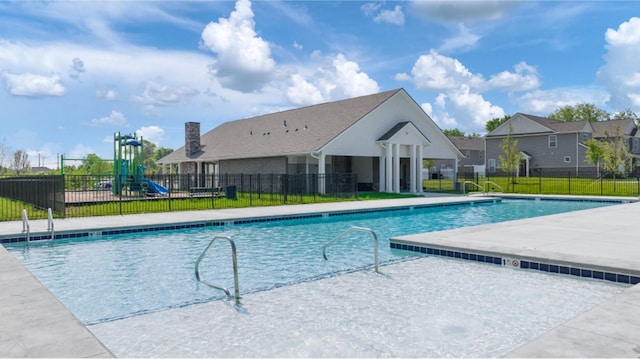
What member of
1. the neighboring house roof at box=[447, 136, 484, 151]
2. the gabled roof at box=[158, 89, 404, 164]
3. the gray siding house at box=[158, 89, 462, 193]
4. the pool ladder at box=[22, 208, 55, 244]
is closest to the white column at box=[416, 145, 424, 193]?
the gray siding house at box=[158, 89, 462, 193]

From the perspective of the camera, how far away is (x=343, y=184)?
82.0ft

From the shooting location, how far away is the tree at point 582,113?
76.3 metres

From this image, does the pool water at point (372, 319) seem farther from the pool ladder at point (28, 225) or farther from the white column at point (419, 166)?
the white column at point (419, 166)

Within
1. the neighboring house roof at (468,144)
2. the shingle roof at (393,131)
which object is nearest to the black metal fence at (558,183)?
the shingle roof at (393,131)

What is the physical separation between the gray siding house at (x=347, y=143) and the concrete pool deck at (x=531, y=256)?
1306 cm

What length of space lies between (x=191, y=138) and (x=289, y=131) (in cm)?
1056

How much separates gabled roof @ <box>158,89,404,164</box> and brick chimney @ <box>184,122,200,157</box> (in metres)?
0.55

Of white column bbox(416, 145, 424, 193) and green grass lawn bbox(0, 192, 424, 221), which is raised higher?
white column bbox(416, 145, 424, 193)

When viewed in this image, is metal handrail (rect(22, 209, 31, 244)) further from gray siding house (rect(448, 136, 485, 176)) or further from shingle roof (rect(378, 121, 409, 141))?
gray siding house (rect(448, 136, 485, 176))

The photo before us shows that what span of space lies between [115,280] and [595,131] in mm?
50129

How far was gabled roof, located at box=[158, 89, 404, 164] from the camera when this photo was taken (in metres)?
25.7

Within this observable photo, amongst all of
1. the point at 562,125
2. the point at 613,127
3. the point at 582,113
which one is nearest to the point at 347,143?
the point at 562,125

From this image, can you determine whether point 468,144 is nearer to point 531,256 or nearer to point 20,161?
point 531,256

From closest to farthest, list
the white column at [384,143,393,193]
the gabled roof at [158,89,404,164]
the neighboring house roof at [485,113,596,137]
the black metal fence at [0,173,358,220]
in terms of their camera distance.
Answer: the black metal fence at [0,173,358,220] < the gabled roof at [158,89,404,164] < the white column at [384,143,393,193] < the neighboring house roof at [485,113,596,137]
